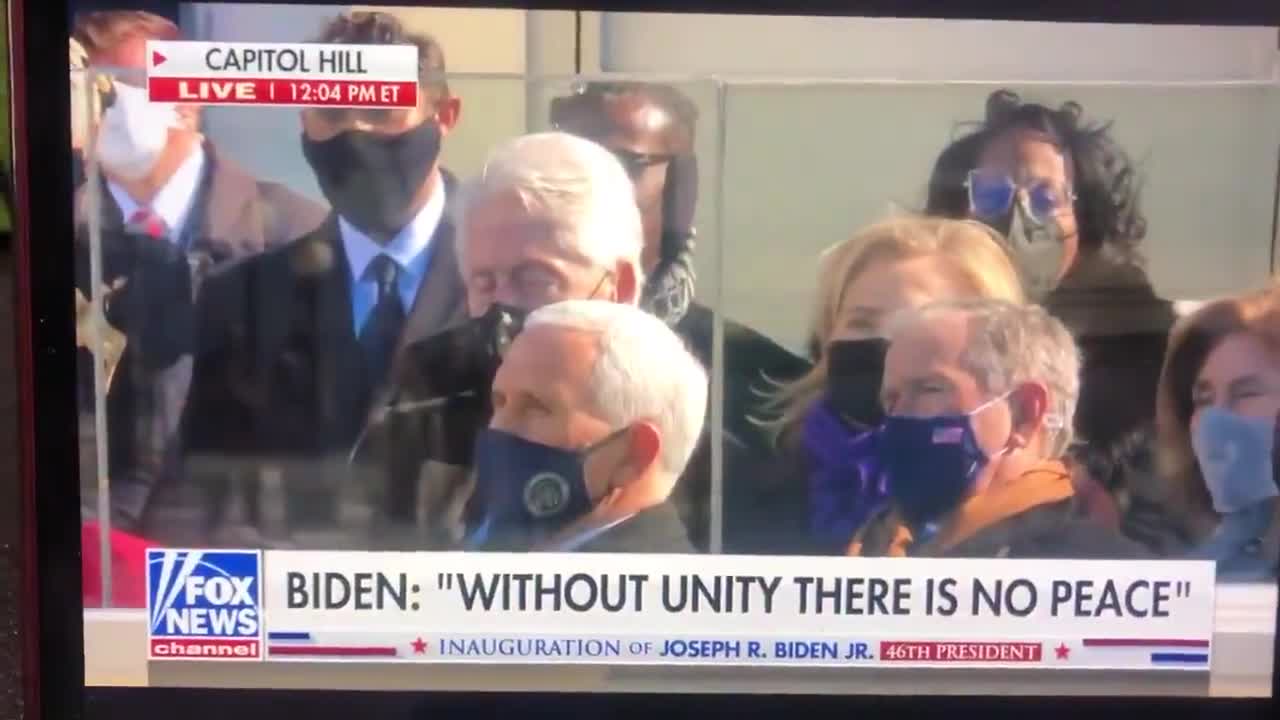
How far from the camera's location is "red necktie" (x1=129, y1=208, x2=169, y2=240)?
1.02 meters

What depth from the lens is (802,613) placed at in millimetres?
1083

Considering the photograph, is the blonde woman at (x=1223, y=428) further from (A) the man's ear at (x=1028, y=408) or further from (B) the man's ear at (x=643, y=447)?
(B) the man's ear at (x=643, y=447)

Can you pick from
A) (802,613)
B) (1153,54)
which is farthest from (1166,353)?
(802,613)

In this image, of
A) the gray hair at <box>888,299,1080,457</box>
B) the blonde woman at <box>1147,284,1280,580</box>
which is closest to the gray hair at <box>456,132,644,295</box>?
the gray hair at <box>888,299,1080,457</box>

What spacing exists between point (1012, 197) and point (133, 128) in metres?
0.62

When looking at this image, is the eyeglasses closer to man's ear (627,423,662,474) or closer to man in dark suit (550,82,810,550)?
man in dark suit (550,82,810,550)

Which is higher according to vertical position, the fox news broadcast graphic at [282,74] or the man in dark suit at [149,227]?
the fox news broadcast graphic at [282,74]

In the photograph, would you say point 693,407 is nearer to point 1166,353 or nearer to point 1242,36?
point 1166,353

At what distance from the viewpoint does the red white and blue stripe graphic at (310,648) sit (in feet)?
3.53

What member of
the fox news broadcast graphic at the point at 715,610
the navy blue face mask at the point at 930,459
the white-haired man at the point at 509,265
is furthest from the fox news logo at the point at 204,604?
the navy blue face mask at the point at 930,459

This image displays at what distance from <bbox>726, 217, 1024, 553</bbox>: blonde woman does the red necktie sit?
0.45 metres

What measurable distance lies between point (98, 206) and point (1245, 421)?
0.84 metres

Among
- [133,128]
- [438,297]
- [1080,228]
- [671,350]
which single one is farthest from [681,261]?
[133,128]

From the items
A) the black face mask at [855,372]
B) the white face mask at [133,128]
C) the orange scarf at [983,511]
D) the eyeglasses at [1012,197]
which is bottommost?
the orange scarf at [983,511]
